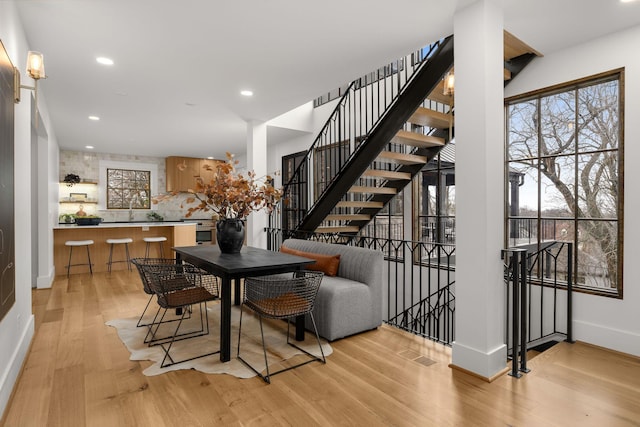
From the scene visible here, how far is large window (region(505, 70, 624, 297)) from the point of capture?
3.34m

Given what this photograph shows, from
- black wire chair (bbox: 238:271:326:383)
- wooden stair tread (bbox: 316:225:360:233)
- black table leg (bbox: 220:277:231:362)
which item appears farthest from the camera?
wooden stair tread (bbox: 316:225:360:233)

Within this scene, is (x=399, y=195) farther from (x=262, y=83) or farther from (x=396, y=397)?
(x=396, y=397)

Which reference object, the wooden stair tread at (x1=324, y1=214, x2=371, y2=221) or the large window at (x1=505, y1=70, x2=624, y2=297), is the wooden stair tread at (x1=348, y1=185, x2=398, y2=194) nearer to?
the wooden stair tread at (x1=324, y1=214, x2=371, y2=221)

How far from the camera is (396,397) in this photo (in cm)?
233

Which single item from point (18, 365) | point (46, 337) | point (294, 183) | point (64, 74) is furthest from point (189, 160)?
point (18, 365)

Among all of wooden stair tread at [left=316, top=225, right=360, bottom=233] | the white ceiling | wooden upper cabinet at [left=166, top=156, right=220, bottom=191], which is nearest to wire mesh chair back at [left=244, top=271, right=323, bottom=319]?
the white ceiling

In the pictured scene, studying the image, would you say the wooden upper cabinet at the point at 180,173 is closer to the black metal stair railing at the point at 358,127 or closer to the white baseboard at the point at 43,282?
the black metal stair railing at the point at 358,127

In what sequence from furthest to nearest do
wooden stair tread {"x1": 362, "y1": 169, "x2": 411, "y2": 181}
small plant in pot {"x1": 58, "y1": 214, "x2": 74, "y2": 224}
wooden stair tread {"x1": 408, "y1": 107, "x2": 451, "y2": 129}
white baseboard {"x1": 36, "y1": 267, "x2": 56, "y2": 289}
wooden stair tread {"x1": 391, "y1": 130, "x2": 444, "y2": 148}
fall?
small plant in pot {"x1": 58, "y1": 214, "x2": 74, "y2": 224}, white baseboard {"x1": 36, "y1": 267, "x2": 56, "y2": 289}, wooden stair tread {"x1": 362, "y1": 169, "x2": 411, "y2": 181}, wooden stair tread {"x1": 391, "y1": 130, "x2": 444, "y2": 148}, wooden stair tread {"x1": 408, "y1": 107, "x2": 451, "y2": 129}

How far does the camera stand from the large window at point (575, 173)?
334 centimetres

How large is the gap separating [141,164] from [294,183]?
16.2 feet

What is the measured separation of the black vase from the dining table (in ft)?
0.25

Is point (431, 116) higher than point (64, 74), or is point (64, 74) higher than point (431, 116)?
point (64, 74)

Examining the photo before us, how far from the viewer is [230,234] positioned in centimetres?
367

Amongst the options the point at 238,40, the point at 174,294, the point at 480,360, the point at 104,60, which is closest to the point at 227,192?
the point at 174,294
